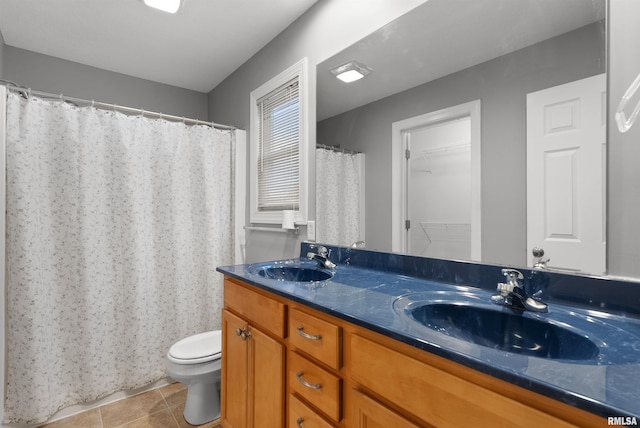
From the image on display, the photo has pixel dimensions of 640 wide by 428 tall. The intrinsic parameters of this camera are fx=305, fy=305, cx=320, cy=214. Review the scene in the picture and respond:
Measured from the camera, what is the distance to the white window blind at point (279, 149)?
79.4 inches

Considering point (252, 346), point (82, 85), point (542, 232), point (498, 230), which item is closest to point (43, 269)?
point (252, 346)

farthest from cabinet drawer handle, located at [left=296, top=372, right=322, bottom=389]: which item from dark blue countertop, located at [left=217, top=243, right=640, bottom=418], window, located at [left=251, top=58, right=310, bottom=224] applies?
window, located at [left=251, top=58, right=310, bottom=224]

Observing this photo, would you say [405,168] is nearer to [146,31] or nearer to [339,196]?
[339,196]

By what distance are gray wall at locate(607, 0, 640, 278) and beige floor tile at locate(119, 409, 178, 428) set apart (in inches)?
88.3

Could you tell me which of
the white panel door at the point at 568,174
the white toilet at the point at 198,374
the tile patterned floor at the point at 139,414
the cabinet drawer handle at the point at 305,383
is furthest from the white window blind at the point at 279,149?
the tile patterned floor at the point at 139,414

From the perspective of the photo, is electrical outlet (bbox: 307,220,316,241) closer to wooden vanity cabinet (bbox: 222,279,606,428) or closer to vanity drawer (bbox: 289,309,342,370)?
wooden vanity cabinet (bbox: 222,279,606,428)

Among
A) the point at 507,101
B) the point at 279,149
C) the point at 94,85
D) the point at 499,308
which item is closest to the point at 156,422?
the point at 279,149

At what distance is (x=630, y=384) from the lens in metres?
0.52

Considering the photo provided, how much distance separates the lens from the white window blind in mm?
2018

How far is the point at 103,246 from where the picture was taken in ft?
6.54

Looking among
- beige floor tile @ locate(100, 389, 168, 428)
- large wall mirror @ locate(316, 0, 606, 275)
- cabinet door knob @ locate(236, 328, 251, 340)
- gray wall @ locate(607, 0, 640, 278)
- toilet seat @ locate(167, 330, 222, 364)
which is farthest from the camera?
beige floor tile @ locate(100, 389, 168, 428)

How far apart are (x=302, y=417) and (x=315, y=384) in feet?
0.52

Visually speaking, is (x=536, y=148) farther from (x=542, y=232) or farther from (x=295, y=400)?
(x=295, y=400)

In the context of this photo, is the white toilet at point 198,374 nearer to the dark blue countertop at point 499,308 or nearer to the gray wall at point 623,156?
the dark blue countertop at point 499,308
